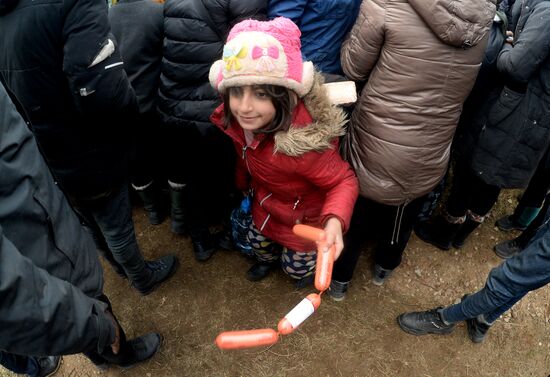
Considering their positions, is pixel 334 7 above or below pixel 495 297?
above

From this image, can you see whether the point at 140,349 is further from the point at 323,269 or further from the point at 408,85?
the point at 408,85

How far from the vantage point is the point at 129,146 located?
2.65 m

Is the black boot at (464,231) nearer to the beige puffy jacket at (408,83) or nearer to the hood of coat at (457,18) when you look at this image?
the beige puffy jacket at (408,83)

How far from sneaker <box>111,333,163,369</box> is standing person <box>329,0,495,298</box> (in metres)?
1.96

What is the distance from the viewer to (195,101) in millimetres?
2709

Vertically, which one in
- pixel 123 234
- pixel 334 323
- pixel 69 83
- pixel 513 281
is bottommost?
pixel 334 323

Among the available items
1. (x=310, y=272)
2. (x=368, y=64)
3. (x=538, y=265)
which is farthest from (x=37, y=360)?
(x=538, y=265)

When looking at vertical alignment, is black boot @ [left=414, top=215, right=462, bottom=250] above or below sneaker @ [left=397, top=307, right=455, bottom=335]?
above

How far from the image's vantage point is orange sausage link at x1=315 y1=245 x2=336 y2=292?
1.86 m

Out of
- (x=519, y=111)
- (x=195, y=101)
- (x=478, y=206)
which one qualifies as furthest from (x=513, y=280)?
(x=195, y=101)

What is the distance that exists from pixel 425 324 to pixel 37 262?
2872 millimetres

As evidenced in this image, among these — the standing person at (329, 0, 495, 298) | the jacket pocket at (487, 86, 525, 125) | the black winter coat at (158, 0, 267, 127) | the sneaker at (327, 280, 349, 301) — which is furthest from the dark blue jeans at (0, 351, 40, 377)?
the jacket pocket at (487, 86, 525, 125)

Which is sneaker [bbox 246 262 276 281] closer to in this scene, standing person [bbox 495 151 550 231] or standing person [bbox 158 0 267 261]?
standing person [bbox 158 0 267 261]

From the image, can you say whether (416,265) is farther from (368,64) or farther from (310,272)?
(368,64)
